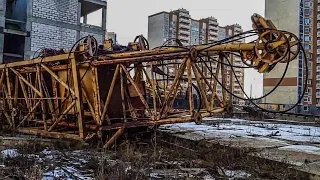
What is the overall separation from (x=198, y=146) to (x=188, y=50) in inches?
91.9

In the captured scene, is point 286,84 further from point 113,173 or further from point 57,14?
point 113,173

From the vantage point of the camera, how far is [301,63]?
1005 inches

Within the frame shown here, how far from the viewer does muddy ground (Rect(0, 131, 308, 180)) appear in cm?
447

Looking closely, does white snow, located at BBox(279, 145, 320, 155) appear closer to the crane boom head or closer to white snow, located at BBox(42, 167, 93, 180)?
the crane boom head

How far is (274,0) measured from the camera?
2983 cm

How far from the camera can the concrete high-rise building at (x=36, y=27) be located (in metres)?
18.4

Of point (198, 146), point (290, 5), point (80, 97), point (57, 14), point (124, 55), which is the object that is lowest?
point (198, 146)

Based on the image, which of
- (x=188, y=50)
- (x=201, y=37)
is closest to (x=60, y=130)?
(x=188, y=50)

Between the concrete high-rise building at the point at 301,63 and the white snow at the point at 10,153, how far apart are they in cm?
2079

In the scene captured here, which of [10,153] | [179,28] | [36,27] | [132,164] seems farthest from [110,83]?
[179,28]

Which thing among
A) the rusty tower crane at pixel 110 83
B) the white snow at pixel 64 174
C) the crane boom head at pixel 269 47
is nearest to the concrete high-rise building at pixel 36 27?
the rusty tower crane at pixel 110 83

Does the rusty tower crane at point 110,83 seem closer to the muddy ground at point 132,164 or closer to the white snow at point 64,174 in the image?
the muddy ground at point 132,164

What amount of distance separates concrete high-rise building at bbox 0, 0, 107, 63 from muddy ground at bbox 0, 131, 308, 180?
43.9 ft

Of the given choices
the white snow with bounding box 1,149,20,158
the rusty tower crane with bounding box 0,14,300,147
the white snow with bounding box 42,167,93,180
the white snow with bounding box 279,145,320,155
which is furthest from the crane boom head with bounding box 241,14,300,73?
the white snow with bounding box 1,149,20,158
